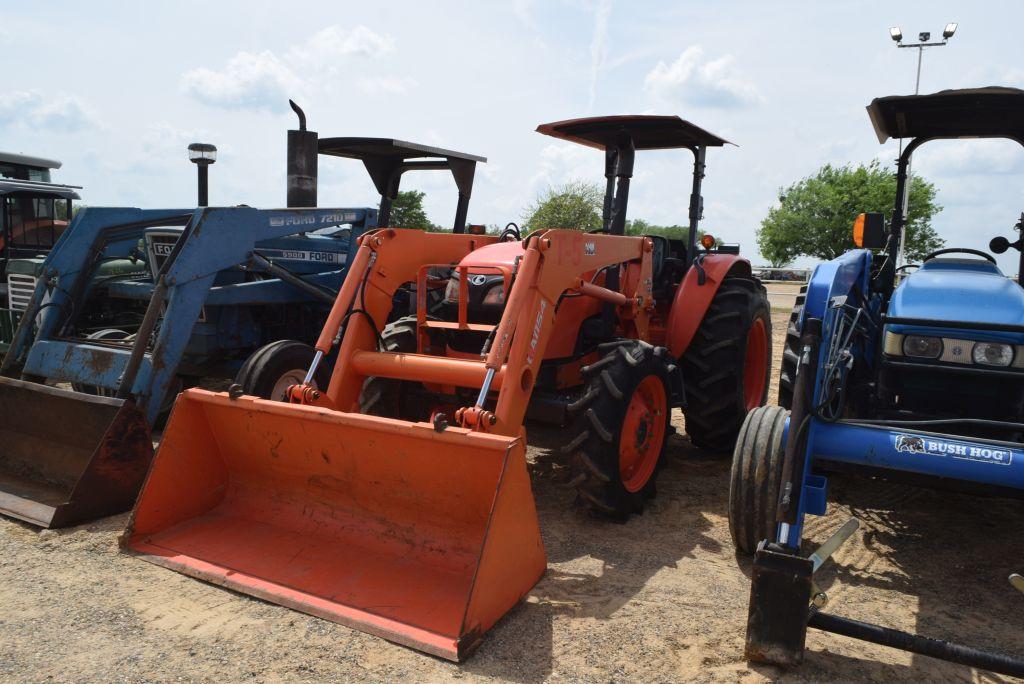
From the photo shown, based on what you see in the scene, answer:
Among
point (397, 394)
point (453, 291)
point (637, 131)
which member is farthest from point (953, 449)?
point (637, 131)

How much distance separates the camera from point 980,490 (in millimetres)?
3223

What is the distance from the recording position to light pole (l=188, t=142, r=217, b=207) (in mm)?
7812

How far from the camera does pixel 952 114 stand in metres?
4.46

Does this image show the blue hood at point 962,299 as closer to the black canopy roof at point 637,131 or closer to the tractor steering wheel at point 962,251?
the tractor steering wheel at point 962,251

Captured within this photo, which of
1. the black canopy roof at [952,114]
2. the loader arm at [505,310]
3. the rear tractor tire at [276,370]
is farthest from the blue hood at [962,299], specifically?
the rear tractor tire at [276,370]

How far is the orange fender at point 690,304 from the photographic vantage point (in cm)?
557

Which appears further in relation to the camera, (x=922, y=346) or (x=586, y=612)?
(x=922, y=346)

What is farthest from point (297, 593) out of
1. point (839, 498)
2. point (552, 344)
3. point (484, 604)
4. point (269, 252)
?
point (269, 252)

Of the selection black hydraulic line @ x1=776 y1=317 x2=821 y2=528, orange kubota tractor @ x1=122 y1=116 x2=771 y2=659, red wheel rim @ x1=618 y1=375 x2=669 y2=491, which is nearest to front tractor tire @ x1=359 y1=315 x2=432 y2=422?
orange kubota tractor @ x1=122 y1=116 x2=771 y2=659

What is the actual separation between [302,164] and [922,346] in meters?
5.16

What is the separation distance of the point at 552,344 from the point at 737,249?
2542 millimetres

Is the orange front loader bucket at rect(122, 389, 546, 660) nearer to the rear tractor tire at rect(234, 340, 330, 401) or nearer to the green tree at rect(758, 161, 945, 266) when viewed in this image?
the rear tractor tire at rect(234, 340, 330, 401)

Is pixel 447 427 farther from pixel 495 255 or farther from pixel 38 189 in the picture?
pixel 38 189

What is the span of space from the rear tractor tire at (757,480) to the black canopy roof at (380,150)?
164 inches
